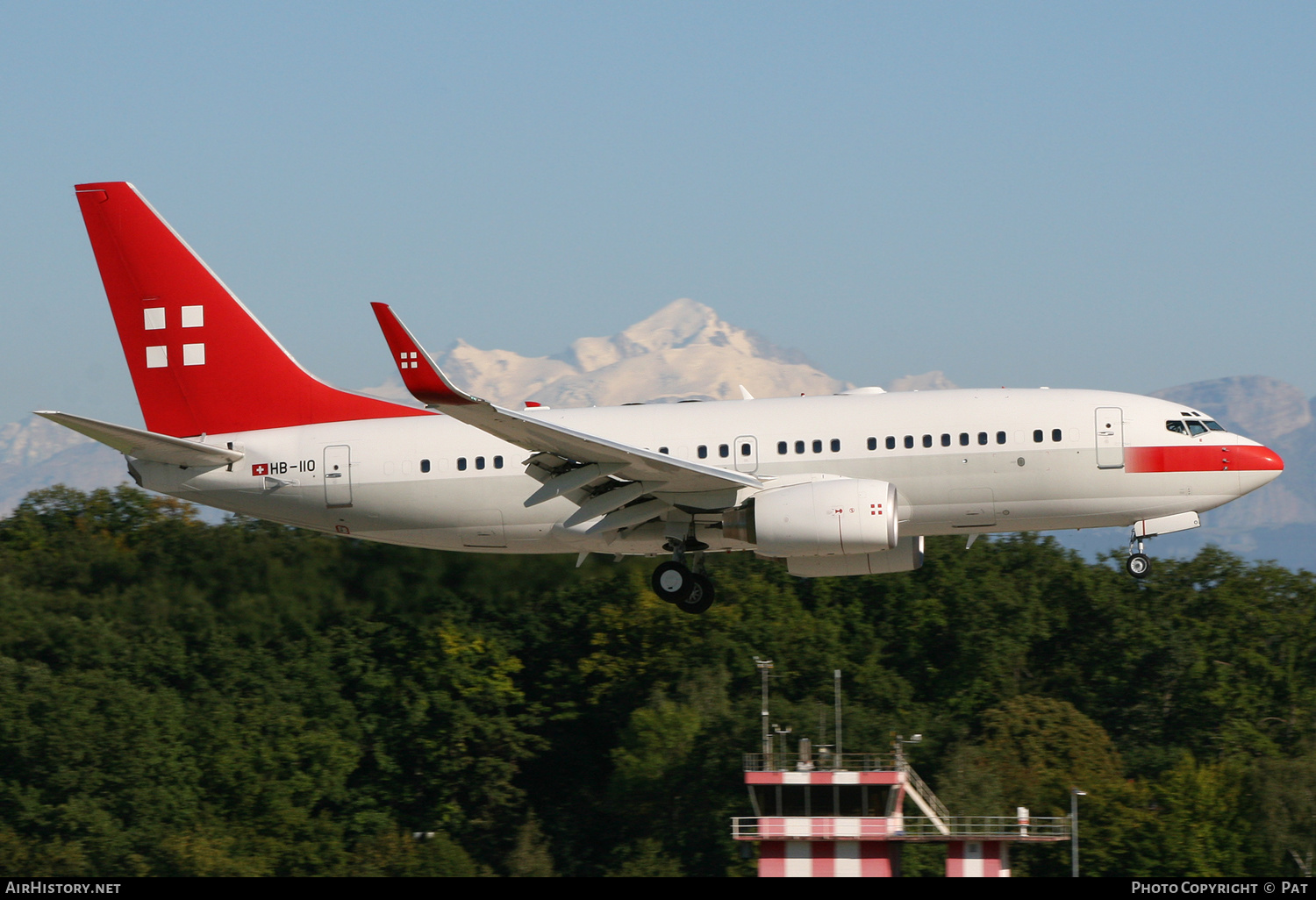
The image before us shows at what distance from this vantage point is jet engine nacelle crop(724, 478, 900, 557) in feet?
96.2

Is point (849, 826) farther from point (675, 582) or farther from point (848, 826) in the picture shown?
point (675, 582)

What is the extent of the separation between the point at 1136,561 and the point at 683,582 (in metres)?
9.45

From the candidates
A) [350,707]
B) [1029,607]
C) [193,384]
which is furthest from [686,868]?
[193,384]

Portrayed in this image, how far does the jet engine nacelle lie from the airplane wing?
0.75 meters

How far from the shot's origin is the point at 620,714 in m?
73.9

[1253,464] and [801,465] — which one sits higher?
[801,465]

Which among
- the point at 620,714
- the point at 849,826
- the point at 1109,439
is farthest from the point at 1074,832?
the point at 1109,439

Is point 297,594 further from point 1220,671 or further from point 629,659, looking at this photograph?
point 1220,671

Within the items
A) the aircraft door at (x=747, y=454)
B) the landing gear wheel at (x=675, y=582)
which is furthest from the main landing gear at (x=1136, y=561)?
the landing gear wheel at (x=675, y=582)

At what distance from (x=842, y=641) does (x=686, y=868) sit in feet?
48.3

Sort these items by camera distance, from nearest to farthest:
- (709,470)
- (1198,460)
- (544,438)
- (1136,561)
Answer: (544,438), (709,470), (1198,460), (1136,561)

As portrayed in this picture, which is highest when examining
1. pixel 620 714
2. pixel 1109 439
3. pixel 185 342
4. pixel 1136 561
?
pixel 185 342

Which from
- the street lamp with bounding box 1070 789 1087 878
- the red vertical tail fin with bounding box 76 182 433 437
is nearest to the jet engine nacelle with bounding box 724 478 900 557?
the red vertical tail fin with bounding box 76 182 433 437

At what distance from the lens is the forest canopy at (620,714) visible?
62.3m
